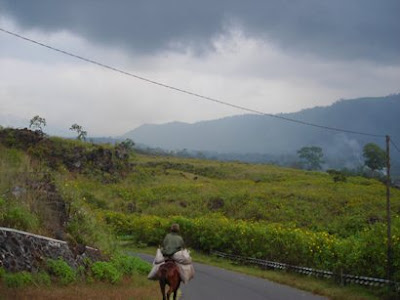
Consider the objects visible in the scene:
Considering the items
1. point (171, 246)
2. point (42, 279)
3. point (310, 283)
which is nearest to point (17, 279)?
point (42, 279)

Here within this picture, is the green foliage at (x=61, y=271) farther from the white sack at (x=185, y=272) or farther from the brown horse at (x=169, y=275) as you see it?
the white sack at (x=185, y=272)

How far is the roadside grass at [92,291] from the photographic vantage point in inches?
492

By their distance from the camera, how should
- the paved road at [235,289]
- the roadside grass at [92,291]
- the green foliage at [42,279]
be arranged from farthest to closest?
the paved road at [235,289]
the green foliage at [42,279]
the roadside grass at [92,291]

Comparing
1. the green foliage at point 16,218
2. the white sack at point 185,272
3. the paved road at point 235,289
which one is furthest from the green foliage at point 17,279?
the paved road at point 235,289

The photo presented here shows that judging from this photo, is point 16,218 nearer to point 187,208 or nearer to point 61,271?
point 61,271

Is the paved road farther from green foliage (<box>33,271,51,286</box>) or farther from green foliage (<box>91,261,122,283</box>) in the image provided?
green foliage (<box>33,271,51,286</box>)

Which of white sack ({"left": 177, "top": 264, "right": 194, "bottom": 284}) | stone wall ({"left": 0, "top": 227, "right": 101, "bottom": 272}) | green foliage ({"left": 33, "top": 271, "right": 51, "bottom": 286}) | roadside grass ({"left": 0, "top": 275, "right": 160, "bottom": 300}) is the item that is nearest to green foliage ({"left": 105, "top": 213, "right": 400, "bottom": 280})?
roadside grass ({"left": 0, "top": 275, "right": 160, "bottom": 300})

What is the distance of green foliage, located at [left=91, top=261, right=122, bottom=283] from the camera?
55.8 feet

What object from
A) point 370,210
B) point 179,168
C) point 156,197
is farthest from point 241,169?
point 370,210

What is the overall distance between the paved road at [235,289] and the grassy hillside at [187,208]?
2.76m

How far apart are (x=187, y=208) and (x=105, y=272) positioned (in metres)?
36.1

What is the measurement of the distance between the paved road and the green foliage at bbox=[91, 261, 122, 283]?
8.62ft

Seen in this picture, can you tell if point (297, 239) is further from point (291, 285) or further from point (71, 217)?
point (71, 217)

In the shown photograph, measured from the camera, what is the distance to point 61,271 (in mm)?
15242
